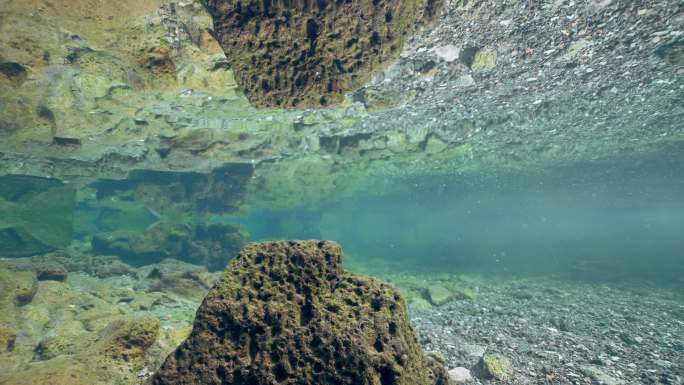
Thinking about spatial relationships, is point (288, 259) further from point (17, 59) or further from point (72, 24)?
point (17, 59)

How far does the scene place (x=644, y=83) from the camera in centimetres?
1546

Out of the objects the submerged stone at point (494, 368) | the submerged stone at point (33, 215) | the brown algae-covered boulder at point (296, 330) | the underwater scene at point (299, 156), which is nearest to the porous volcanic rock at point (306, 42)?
the underwater scene at point (299, 156)

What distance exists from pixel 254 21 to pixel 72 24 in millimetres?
7052

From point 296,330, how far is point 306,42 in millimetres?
4199

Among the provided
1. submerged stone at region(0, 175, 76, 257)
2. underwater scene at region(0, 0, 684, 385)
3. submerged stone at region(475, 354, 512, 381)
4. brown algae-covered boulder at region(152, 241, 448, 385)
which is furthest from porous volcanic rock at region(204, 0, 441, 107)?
submerged stone at region(0, 175, 76, 257)

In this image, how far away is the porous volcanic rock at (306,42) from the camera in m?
4.75

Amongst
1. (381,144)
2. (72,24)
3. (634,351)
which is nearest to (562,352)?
(634,351)

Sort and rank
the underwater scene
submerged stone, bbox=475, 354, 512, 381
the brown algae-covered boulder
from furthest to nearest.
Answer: submerged stone, bbox=475, 354, 512, 381 < the underwater scene < the brown algae-covered boulder

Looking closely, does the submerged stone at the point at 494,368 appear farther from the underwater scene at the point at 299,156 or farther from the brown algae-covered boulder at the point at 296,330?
the brown algae-covered boulder at the point at 296,330

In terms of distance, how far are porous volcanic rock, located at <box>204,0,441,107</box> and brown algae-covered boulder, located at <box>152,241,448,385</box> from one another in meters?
2.55

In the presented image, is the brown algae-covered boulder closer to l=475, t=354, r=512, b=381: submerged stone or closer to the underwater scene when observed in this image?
the underwater scene

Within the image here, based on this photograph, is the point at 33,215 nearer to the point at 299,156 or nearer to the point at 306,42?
the point at 299,156

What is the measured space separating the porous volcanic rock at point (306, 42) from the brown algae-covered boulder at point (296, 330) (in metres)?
2.55

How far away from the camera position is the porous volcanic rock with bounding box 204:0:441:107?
15.6ft
